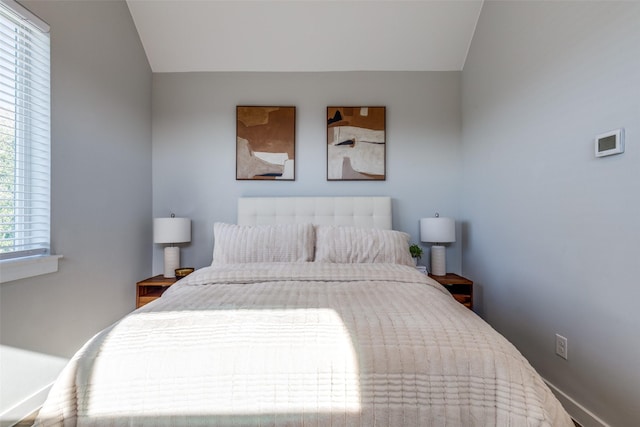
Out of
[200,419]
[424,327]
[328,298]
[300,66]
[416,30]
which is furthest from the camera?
[300,66]

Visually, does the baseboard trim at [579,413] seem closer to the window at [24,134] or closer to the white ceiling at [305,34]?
the white ceiling at [305,34]

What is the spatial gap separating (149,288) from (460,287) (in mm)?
2787

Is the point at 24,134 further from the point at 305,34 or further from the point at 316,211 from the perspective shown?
the point at 305,34

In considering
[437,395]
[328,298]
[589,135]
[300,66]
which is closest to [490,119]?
[589,135]

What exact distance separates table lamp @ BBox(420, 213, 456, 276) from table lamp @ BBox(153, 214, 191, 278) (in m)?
2.19

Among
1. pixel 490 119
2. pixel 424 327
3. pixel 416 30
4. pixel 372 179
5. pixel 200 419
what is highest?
pixel 416 30

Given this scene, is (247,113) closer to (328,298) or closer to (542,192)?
(328,298)

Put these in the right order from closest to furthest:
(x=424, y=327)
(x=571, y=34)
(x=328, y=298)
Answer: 1. (x=424, y=327)
2. (x=328, y=298)
3. (x=571, y=34)

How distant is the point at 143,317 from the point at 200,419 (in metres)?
0.48

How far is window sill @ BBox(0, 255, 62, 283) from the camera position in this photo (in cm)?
157

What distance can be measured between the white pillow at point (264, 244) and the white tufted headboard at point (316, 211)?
1.22ft

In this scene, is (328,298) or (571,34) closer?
(328,298)

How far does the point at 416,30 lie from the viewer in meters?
2.75

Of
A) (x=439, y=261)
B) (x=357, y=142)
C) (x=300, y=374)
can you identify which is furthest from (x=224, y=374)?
(x=357, y=142)
